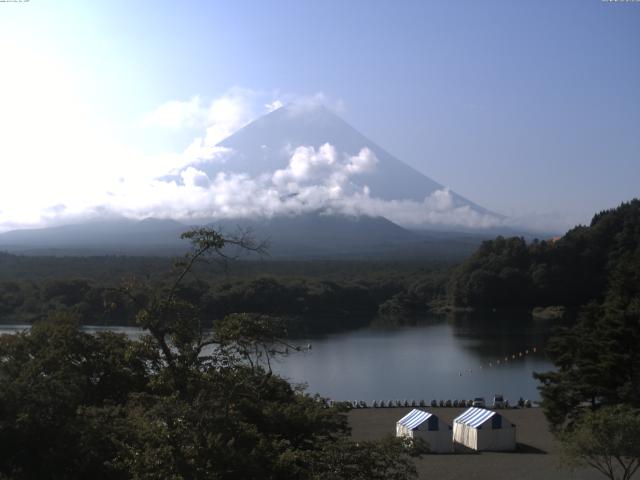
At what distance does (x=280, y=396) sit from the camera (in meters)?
6.73

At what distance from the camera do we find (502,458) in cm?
1017

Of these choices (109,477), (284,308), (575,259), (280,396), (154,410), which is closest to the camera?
(154,410)

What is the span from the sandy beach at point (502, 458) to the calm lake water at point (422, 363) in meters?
2.05

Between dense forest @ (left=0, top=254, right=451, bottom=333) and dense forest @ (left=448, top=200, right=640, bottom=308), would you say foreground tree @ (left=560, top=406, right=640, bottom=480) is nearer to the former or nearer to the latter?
dense forest @ (left=0, top=254, right=451, bottom=333)

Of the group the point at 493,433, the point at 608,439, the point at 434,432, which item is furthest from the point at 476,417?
the point at 608,439

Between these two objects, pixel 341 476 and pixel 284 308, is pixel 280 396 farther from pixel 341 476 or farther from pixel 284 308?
pixel 284 308

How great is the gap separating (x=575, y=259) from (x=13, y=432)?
34.7m

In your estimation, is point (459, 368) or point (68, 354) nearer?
point (68, 354)

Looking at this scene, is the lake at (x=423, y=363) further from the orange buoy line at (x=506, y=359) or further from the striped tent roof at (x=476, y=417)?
the striped tent roof at (x=476, y=417)

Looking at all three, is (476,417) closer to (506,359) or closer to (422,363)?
(422,363)

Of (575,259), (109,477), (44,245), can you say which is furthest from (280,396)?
(44,245)

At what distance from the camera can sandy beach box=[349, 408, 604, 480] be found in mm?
9133

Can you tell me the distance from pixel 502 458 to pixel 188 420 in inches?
283

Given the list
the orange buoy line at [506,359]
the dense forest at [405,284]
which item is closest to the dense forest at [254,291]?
the dense forest at [405,284]
